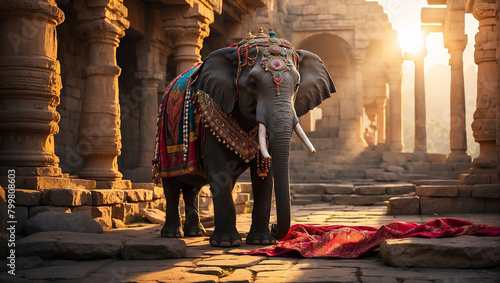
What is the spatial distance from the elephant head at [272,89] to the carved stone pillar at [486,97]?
6.67 m

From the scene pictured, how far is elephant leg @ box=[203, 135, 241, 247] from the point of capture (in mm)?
6176

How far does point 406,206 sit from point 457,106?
1013 cm

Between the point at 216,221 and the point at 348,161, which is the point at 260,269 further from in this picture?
the point at 348,161

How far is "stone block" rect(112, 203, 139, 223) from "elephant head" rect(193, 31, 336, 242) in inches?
105

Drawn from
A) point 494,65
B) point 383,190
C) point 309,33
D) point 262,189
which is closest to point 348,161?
point 309,33

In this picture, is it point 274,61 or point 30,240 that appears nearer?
point 30,240

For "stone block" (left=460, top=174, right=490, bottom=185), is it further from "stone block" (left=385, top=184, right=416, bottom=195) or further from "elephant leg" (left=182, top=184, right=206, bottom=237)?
"elephant leg" (left=182, top=184, right=206, bottom=237)

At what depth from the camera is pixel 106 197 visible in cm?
808

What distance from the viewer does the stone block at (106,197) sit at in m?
7.81

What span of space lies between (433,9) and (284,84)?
17672mm

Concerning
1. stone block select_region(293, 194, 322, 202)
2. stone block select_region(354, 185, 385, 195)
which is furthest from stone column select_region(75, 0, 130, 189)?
stone block select_region(354, 185, 385, 195)

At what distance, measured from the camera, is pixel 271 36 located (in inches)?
244

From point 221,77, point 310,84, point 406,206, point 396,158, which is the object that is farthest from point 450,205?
point 396,158

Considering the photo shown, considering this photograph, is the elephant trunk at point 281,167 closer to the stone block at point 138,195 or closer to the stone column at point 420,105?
the stone block at point 138,195
